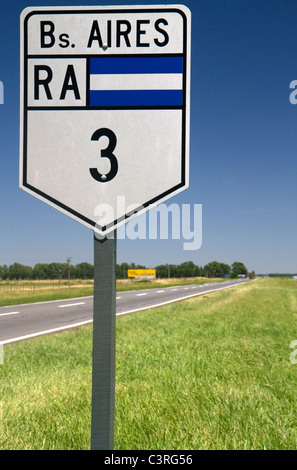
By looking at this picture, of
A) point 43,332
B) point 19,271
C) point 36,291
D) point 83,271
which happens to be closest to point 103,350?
point 43,332

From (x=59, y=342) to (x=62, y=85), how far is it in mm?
6977

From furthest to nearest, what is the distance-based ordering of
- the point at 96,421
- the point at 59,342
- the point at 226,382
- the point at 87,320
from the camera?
the point at 87,320 → the point at 59,342 → the point at 226,382 → the point at 96,421

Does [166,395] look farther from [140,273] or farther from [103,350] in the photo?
[140,273]

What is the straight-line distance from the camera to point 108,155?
5.54ft

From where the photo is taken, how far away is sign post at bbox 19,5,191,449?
1.67 m

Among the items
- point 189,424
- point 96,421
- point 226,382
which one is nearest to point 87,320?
point 226,382

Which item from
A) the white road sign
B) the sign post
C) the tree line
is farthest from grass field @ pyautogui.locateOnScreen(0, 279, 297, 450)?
the tree line

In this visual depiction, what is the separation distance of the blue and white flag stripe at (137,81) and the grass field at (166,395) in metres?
2.30

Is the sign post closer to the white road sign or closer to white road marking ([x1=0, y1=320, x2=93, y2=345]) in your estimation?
the white road sign

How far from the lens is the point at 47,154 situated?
171 cm

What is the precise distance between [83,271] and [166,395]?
3022 inches

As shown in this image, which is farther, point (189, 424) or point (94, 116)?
point (189, 424)

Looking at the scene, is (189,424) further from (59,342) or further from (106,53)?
(59,342)

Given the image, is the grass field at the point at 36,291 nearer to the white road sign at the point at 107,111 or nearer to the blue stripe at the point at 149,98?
the white road sign at the point at 107,111
